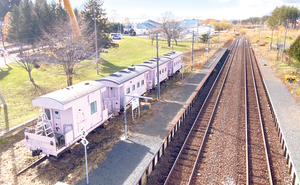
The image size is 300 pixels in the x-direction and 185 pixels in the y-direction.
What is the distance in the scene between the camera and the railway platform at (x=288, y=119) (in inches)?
460

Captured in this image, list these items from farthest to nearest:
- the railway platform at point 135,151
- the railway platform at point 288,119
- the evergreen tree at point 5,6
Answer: the evergreen tree at point 5,6 → the railway platform at point 288,119 → the railway platform at point 135,151

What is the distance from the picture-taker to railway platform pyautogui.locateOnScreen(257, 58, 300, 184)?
38.4ft

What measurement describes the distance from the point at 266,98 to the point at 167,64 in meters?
11.7

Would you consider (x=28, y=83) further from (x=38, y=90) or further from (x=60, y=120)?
(x=60, y=120)

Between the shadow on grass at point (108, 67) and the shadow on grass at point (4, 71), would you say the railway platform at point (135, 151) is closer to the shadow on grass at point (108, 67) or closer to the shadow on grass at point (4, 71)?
the shadow on grass at point (108, 67)

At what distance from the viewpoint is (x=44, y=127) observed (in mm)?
12133

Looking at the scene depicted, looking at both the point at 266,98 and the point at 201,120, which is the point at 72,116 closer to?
the point at 201,120

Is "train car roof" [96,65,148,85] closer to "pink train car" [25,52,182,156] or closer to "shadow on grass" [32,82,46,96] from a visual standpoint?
"pink train car" [25,52,182,156]

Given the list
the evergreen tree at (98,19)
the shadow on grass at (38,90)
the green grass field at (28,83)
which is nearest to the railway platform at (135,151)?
the green grass field at (28,83)

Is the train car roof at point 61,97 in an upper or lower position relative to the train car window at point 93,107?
upper

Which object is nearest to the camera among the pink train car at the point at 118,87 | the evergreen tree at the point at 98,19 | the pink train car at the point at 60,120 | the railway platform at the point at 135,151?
the railway platform at the point at 135,151

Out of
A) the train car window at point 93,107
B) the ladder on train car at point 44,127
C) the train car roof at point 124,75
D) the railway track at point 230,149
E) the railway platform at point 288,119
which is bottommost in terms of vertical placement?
the railway track at point 230,149

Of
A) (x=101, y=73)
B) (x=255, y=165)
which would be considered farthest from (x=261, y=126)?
(x=101, y=73)

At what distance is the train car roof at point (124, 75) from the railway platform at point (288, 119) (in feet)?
37.1
